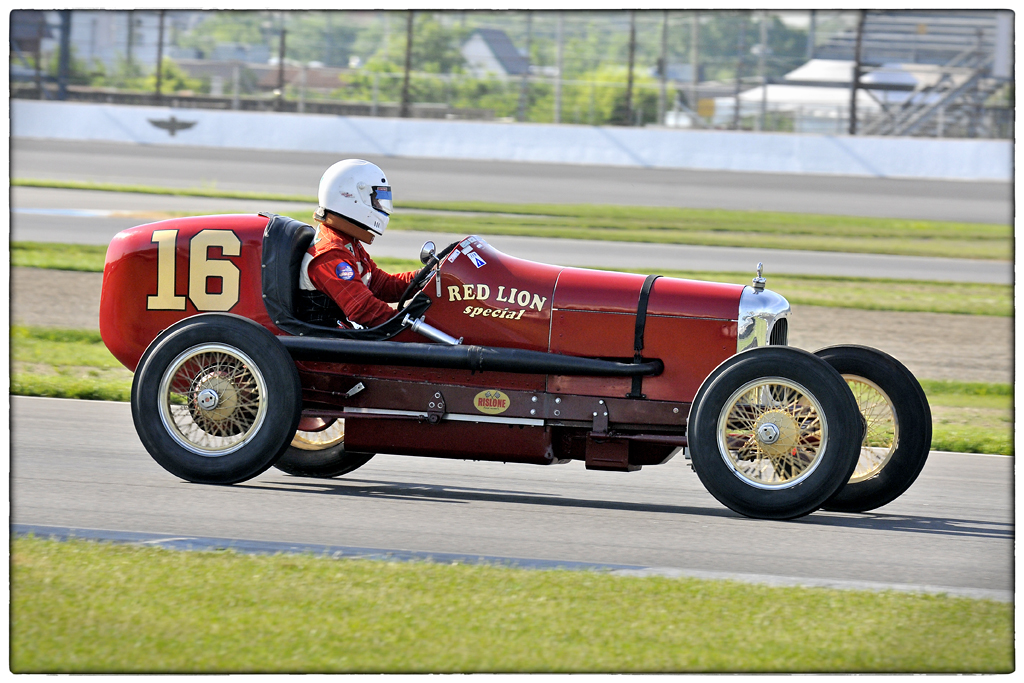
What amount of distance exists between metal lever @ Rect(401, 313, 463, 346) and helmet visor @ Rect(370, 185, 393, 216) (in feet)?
2.11

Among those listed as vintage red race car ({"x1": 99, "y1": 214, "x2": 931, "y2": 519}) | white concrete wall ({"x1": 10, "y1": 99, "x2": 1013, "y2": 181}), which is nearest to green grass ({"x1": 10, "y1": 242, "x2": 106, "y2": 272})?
vintage red race car ({"x1": 99, "y1": 214, "x2": 931, "y2": 519})

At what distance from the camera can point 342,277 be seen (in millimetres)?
6574

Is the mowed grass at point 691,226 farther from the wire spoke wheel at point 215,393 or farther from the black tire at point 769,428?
the black tire at point 769,428

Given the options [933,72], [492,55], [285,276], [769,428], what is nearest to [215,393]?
A: [285,276]

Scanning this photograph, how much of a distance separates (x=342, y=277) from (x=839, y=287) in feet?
39.3

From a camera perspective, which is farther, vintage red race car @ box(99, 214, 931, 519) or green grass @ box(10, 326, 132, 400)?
green grass @ box(10, 326, 132, 400)

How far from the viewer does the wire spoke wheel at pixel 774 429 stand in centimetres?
593

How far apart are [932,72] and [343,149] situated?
1391 centimetres

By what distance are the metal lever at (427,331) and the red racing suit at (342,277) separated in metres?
0.12

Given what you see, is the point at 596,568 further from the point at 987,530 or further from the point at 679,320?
the point at 987,530

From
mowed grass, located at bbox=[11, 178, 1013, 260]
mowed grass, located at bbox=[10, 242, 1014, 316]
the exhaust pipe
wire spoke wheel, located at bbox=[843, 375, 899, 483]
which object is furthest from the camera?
mowed grass, located at bbox=[11, 178, 1013, 260]

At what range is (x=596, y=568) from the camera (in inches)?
202

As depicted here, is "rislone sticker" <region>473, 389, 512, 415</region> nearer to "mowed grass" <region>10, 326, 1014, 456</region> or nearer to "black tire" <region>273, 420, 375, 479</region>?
"black tire" <region>273, 420, 375, 479</region>

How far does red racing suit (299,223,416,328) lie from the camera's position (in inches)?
259
